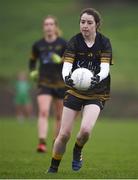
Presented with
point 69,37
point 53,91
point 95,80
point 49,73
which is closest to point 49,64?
point 49,73

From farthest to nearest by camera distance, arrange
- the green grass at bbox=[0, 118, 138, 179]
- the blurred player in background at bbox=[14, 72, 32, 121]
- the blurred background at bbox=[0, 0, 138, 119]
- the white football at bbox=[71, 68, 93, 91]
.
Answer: the blurred background at bbox=[0, 0, 138, 119] < the blurred player in background at bbox=[14, 72, 32, 121] < the green grass at bbox=[0, 118, 138, 179] < the white football at bbox=[71, 68, 93, 91]

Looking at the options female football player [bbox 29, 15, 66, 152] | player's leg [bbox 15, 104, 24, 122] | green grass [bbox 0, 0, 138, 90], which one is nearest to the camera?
female football player [bbox 29, 15, 66, 152]

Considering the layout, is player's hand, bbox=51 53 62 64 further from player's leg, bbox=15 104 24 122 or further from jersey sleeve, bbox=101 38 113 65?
player's leg, bbox=15 104 24 122

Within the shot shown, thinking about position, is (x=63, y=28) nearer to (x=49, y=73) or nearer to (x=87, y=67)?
(x=49, y=73)

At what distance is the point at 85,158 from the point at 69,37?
86.8 feet

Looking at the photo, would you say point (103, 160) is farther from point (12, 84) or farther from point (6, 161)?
point (12, 84)

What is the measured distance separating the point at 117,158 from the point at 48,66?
2754 millimetres

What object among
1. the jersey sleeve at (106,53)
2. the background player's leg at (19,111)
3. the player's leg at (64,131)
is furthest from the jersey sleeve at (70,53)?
the background player's leg at (19,111)

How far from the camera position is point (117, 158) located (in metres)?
12.7

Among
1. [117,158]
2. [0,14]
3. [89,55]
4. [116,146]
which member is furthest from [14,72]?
[89,55]

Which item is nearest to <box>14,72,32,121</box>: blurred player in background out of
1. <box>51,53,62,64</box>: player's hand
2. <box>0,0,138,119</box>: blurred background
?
<box>0,0,138,119</box>: blurred background

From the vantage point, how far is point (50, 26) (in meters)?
14.4

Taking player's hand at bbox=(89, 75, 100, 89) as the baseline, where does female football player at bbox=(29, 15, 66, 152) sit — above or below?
below

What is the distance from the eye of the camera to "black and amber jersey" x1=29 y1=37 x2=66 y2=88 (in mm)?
14383
